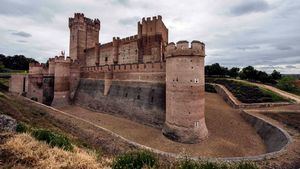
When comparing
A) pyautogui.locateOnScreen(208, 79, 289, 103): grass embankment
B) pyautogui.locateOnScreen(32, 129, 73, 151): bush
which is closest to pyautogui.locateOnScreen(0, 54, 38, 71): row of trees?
pyautogui.locateOnScreen(208, 79, 289, 103): grass embankment

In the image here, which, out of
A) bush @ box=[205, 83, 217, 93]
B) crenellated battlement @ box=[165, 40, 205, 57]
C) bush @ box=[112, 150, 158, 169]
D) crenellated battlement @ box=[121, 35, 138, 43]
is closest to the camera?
bush @ box=[112, 150, 158, 169]

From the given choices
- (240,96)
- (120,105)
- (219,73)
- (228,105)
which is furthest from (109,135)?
(219,73)

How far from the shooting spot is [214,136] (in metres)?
14.4

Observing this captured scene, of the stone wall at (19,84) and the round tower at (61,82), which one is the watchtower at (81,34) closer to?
the round tower at (61,82)

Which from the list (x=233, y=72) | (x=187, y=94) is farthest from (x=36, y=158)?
(x=233, y=72)

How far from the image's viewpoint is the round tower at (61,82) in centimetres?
2612

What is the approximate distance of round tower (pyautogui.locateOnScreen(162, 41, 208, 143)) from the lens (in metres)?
13.1

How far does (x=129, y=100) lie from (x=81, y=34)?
19.4 m

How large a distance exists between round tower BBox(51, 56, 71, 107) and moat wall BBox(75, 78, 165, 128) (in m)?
2.13

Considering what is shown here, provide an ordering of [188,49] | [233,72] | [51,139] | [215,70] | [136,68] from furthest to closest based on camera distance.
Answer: [233,72] → [215,70] → [136,68] → [188,49] → [51,139]

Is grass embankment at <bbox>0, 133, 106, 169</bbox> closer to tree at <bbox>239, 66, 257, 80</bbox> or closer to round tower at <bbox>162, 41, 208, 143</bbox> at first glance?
round tower at <bbox>162, 41, 208, 143</bbox>

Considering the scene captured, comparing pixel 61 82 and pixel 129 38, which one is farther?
pixel 61 82

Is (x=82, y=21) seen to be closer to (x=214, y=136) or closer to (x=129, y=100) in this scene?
(x=129, y=100)

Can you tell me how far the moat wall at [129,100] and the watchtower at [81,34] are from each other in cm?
839
